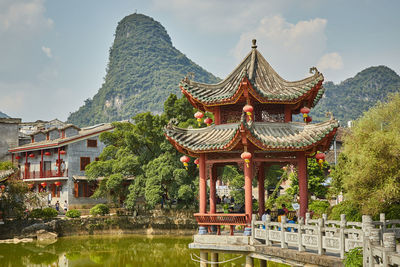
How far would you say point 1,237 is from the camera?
3662 centimetres

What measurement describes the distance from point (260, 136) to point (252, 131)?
966 millimetres

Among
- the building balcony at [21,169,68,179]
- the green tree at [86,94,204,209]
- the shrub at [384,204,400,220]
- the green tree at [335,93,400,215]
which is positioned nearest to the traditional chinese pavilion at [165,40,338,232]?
the green tree at [335,93,400,215]

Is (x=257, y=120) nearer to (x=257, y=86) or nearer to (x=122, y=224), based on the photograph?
(x=257, y=86)

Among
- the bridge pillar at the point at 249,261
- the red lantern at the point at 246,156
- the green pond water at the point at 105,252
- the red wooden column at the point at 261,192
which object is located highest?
→ the red lantern at the point at 246,156

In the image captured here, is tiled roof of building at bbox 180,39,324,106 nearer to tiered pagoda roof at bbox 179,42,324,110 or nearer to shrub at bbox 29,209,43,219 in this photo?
tiered pagoda roof at bbox 179,42,324,110

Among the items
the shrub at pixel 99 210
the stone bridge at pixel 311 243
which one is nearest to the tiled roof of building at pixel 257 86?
the stone bridge at pixel 311 243

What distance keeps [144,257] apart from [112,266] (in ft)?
9.78

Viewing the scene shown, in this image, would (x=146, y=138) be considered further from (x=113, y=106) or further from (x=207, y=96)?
(x=113, y=106)

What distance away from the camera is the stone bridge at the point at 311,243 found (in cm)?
909

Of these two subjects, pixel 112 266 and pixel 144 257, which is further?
pixel 144 257

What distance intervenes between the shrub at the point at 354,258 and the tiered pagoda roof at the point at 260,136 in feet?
17.5

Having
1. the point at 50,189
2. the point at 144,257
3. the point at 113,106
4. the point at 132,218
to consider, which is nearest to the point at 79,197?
the point at 50,189

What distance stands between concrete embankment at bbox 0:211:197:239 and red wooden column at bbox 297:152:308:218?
79.4 feet

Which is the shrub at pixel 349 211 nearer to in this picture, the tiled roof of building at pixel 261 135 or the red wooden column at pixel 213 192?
→ the tiled roof of building at pixel 261 135
